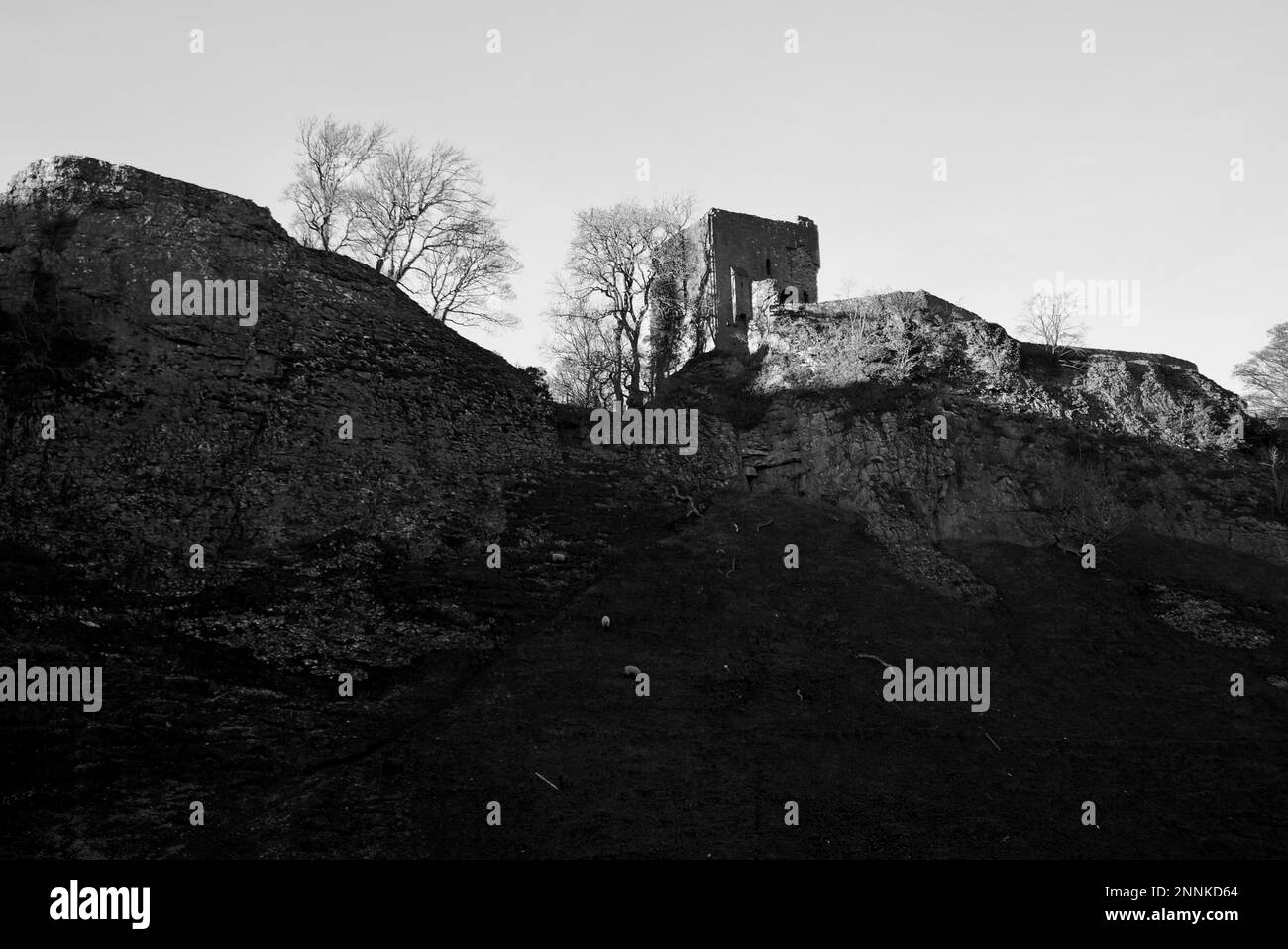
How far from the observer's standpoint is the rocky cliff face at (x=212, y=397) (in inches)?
1027

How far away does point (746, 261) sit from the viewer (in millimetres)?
47781

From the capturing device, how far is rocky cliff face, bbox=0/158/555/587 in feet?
85.6

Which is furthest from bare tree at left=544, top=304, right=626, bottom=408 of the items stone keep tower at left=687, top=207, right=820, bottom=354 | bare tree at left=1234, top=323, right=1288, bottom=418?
bare tree at left=1234, top=323, right=1288, bottom=418

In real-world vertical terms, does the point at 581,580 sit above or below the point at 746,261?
below

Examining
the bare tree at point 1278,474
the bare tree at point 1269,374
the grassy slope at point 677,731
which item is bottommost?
the grassy slope at point 677,731

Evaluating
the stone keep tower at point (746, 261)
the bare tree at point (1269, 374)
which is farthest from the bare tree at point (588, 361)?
the bare tree at point (1269, 374)

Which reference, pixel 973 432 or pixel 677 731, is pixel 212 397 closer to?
pixel 677 731

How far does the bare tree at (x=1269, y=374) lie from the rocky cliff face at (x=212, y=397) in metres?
40.6

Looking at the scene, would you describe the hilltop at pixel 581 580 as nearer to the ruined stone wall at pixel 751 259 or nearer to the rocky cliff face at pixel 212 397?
the rocky cliff face at pixel 212 397

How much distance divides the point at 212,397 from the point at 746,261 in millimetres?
25433

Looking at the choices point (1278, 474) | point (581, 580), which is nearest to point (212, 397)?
point (581, 580)

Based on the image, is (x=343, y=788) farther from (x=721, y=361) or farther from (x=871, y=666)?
(x=721, y=361)
